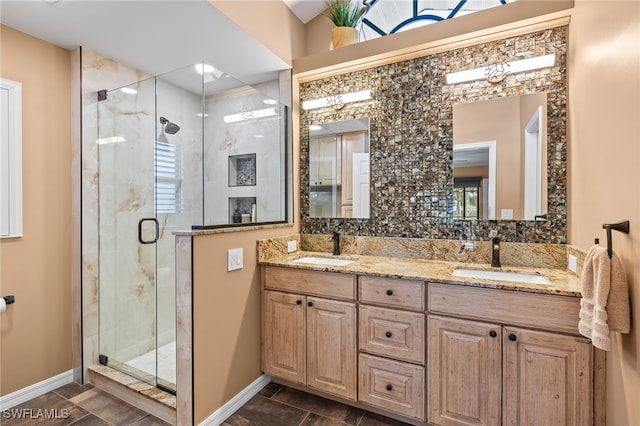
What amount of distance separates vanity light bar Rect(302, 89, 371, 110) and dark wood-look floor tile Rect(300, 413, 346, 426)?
228 cm

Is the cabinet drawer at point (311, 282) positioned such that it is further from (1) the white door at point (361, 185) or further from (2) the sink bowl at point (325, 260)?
(1) the white door at point (361, 185)

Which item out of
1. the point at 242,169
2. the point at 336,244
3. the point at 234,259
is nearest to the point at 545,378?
the point at 336,244

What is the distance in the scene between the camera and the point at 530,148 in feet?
6.64

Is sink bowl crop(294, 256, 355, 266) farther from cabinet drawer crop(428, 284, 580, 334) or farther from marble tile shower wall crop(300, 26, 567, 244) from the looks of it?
cabinet drawer crop(428, 284, 580, 334)

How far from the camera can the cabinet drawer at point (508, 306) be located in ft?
4.74

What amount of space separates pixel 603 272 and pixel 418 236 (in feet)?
4.12

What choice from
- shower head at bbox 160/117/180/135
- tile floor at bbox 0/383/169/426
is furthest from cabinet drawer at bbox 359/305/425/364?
shower head at bbox 160/117/180/135

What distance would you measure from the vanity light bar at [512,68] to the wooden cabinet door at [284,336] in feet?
6.10

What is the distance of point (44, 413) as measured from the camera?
1937 millimetres

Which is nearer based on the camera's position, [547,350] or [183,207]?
[547,350]

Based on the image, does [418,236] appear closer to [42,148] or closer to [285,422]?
[285,422]

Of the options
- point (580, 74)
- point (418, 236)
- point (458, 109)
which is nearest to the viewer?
point (580, 74)

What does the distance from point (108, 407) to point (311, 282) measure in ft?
4.99

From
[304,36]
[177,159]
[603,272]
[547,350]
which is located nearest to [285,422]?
[547,350]
